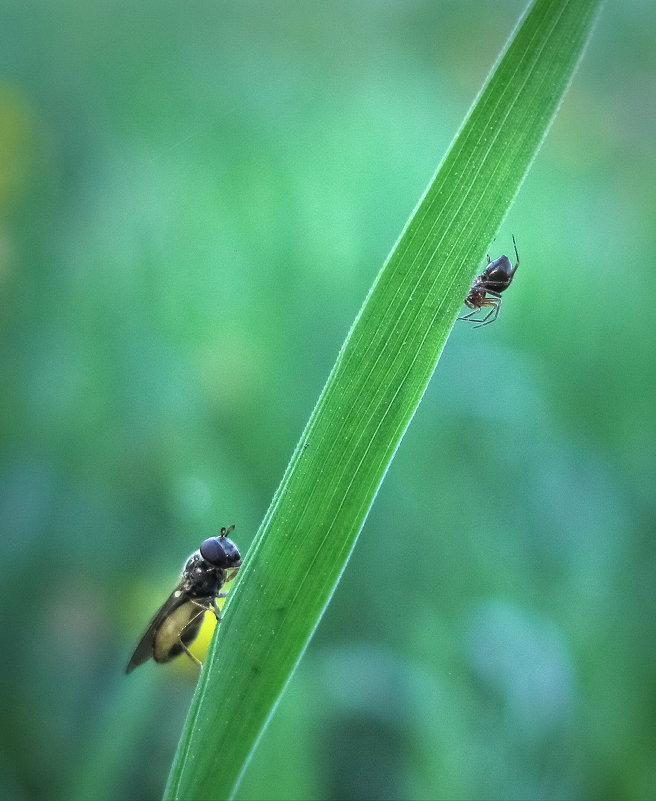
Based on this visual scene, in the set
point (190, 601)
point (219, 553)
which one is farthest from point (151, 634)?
point (219, 553)

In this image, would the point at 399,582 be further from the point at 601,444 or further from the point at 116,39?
the point at 116,39

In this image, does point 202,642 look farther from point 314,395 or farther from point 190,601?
point 314,395

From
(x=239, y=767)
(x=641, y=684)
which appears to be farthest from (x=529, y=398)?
(x=239, y=767)

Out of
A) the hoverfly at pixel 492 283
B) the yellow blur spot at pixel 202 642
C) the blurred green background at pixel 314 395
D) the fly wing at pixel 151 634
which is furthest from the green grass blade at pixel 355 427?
the hoverfly at pixel 492 283

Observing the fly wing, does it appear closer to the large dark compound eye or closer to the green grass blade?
the large dark compound eye

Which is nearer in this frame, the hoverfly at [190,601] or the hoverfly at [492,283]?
the hoverfly at [190,601]

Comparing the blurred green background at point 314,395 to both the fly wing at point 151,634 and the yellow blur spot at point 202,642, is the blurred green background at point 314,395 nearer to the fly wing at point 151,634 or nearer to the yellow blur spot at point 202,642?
the yellow blur spot at point 202,642
